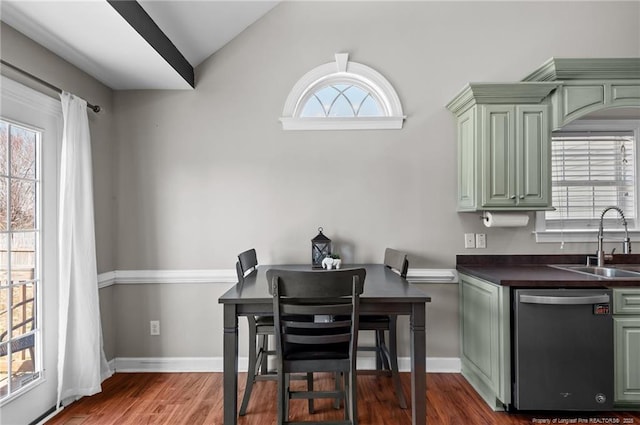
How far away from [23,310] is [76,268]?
35cm

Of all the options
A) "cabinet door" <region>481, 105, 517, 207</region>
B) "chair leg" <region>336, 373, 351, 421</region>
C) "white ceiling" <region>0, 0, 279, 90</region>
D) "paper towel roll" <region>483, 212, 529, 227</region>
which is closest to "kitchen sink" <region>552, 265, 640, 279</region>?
"paper towel roll" <region>483, 212, 529, 227</region>

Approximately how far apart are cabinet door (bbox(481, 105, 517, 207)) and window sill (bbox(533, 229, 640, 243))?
24.8 inches

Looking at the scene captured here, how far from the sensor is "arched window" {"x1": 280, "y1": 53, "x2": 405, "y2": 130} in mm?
2926

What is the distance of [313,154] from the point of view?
9.71ft

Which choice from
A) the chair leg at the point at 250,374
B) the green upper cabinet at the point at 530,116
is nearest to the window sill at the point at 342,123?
the green upper cabinet at the point at 530,116

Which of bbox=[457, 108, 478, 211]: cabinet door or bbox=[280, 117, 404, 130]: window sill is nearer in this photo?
bbox=[457, 108, 478, 211]: cabinet door

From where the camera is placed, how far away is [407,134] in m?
2.94

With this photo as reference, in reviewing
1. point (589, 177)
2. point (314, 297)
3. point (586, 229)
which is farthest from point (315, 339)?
point (589, 177)

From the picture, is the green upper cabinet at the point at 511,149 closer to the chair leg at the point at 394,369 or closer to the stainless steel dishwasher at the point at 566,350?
the stainless steel dishwasher at the point at 566,350

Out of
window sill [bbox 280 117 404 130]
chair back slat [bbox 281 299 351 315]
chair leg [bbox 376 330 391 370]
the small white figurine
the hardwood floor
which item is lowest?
the hardwood floor

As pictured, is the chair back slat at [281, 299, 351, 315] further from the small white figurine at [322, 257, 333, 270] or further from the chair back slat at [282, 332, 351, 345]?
the small white figurine at [322, 257, 333, 270]

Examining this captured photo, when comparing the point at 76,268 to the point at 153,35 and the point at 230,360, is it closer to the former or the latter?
the point at 230,360

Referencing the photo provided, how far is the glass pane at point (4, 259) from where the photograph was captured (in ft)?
6.56

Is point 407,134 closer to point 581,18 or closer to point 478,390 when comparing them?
point 581,18
